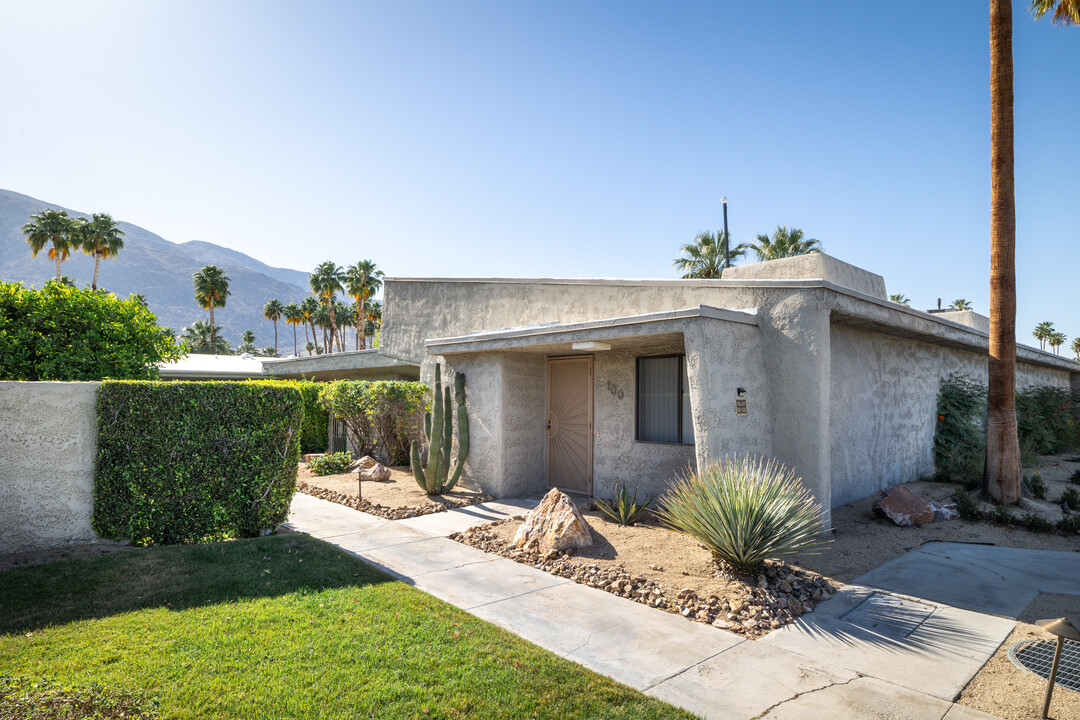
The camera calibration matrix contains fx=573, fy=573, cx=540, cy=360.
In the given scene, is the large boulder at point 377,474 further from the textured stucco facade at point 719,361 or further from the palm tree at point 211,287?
the palm tree at point 211,287

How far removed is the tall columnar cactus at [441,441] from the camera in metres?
11.1

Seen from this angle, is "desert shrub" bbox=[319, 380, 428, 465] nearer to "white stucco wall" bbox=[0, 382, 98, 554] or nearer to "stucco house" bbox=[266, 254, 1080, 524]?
"stucco house" bbox=[266, 254, 1080, 524]

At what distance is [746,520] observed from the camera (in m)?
6.03

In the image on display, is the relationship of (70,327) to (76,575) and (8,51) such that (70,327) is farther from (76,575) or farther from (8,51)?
(8,51)

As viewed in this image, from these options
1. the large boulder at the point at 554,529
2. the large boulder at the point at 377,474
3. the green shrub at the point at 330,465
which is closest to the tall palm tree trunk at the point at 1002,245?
the large boulder at the point at 554,529

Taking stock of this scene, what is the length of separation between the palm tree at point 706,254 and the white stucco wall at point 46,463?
26.2 metres

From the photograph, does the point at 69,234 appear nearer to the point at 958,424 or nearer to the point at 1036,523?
the point at 958,424

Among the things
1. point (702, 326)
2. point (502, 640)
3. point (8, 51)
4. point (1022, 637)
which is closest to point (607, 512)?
point (702, 326)

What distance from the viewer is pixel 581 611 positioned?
5.59 metres

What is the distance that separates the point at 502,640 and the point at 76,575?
4369mm

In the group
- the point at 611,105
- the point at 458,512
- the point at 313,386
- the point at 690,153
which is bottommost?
the point at 458,512

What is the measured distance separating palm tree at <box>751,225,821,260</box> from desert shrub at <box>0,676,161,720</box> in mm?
28507

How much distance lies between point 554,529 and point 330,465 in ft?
28.4

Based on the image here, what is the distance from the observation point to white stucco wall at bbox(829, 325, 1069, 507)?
952cm
